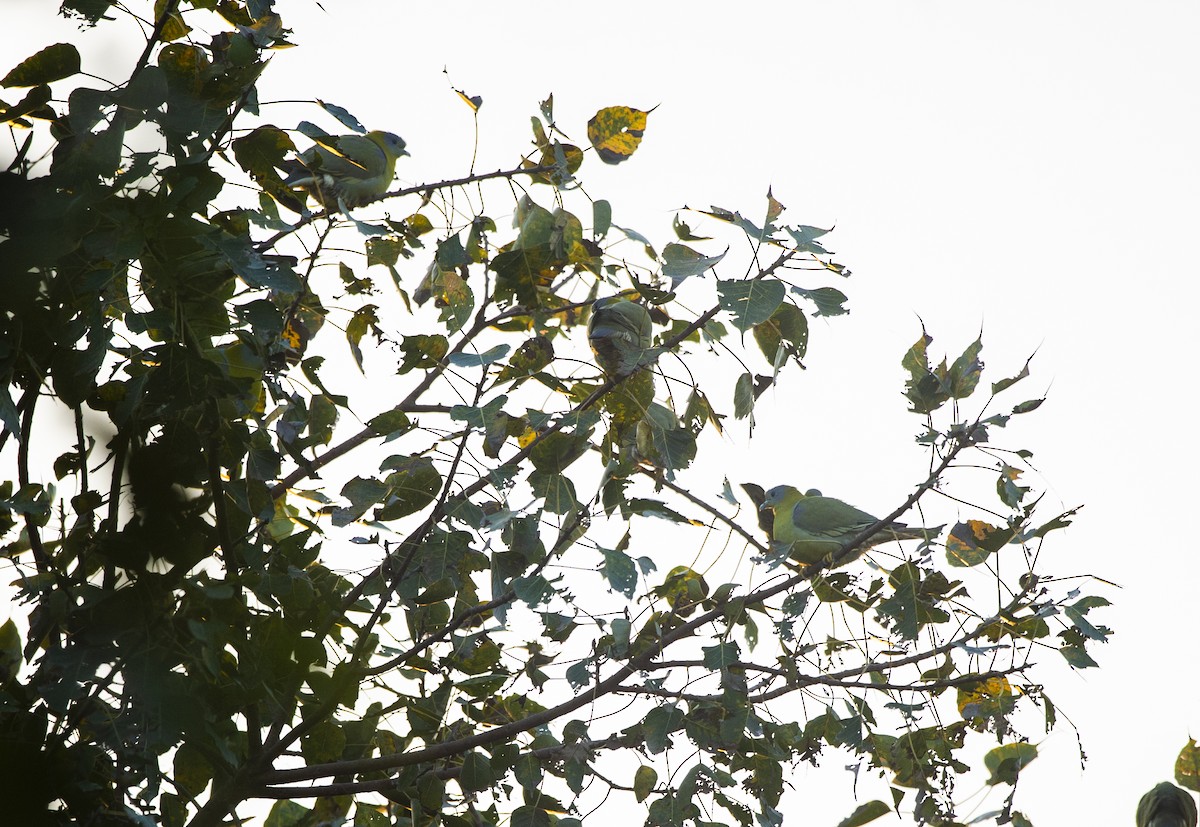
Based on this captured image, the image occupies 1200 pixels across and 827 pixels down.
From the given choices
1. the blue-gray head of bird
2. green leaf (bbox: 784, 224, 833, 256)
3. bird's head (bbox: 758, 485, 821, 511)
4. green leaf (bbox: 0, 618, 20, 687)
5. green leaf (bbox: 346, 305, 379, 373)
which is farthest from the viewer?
bird's head (bbox: 758, 485, 821, 511)

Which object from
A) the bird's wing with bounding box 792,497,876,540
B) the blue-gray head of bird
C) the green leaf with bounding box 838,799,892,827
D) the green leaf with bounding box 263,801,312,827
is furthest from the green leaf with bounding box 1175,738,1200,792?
Result: the blue-gray head of bird

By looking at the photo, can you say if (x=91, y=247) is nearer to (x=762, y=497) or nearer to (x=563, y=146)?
(x=563, y=146)

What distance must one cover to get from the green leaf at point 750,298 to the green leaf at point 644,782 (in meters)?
0.93

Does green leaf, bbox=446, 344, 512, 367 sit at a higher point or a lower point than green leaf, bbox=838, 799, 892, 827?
higher

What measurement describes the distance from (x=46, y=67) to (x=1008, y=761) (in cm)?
182

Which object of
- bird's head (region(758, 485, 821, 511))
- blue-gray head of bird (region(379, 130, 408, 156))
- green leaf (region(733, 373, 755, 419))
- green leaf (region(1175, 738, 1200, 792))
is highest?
blue-gray head of bird (region(379, 130, 408, 156))

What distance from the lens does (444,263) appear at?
6.27 feet

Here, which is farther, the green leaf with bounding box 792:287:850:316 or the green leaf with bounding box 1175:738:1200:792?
the green leaf with bounding box 792:287:850:316

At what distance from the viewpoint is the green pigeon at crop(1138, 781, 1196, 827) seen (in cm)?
105

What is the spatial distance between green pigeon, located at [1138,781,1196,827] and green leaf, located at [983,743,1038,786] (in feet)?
2.30

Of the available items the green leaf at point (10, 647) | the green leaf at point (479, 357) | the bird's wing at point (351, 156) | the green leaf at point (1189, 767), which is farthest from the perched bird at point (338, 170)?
the green leaf at point (1189, 767)

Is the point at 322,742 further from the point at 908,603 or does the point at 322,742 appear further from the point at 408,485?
the point at 908,603

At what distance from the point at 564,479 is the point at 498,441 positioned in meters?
0.16

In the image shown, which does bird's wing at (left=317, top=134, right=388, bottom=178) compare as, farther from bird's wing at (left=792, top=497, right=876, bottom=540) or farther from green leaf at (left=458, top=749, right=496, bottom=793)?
bird's wing at (left=792, top=497, right=876, bottom=540)
